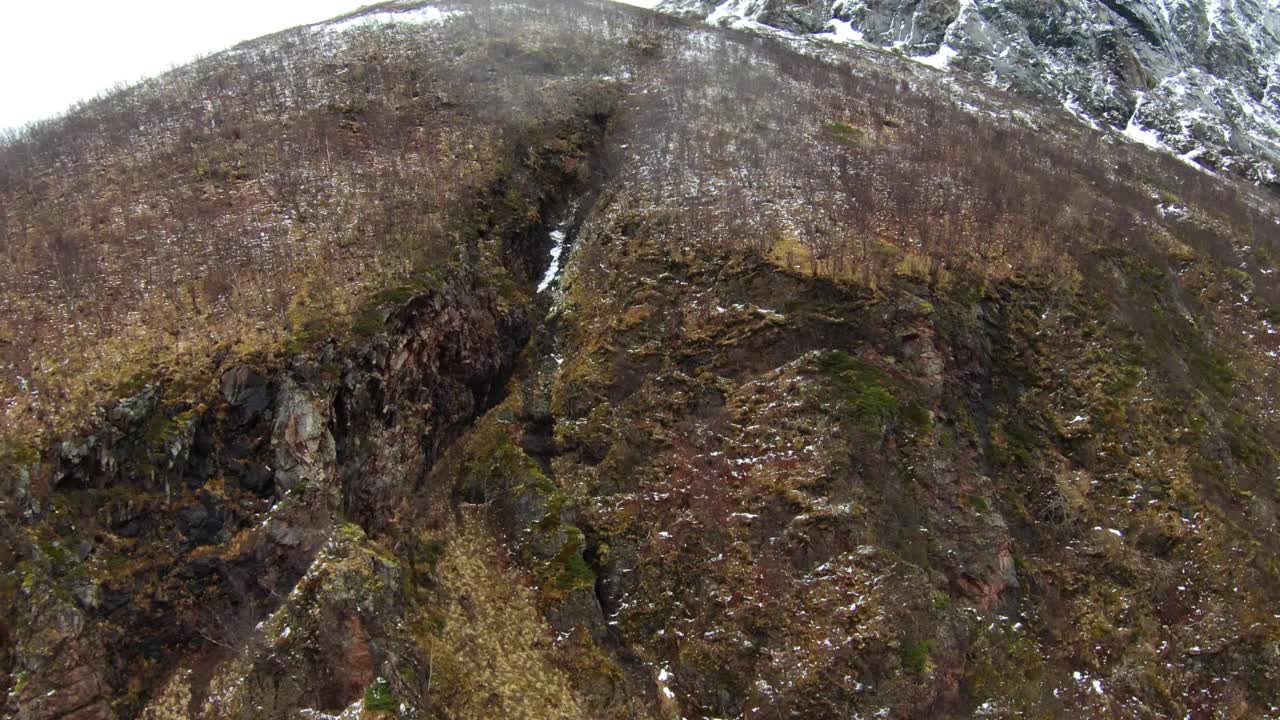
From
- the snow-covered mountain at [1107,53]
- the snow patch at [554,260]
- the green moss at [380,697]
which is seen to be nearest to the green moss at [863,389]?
the snow patch at [554,260]

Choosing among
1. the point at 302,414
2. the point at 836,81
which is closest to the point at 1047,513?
the point at 302,414

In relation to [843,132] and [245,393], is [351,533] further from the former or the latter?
[843,132]

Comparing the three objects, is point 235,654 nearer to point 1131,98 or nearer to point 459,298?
point 459,298

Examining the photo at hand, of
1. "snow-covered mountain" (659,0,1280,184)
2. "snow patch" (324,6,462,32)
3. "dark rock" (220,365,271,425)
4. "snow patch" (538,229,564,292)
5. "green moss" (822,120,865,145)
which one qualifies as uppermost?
"snow patch" (324,6,462,32)

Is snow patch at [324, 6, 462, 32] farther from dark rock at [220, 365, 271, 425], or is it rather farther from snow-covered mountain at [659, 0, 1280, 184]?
dark rock at [220, 365, 271, 425]

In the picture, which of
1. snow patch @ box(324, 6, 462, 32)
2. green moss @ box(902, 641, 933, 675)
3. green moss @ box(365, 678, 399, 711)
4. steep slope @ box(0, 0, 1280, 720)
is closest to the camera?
green moss @ box(365, 678, 399, 711)

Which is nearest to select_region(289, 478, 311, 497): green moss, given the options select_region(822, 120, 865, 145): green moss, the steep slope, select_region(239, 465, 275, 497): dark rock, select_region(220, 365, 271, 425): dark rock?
the steep slope
